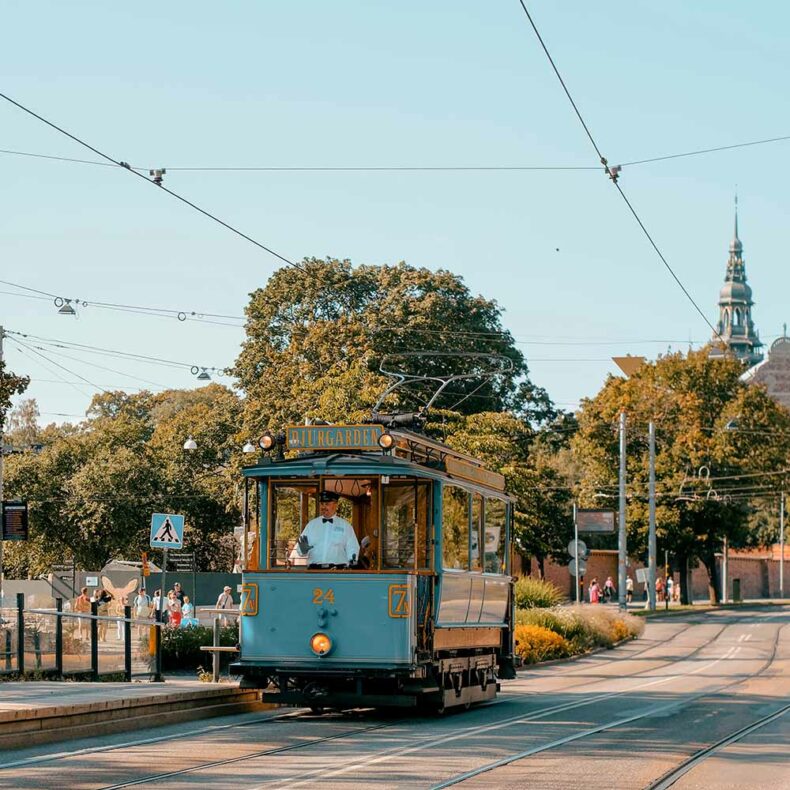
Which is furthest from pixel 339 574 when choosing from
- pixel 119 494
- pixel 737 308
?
pixel 737 308

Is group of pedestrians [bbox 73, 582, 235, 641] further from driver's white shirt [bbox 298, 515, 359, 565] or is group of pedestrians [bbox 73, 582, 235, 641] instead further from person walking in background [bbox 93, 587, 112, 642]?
driver's white shirt [bbox 298, 515, 359, 565]

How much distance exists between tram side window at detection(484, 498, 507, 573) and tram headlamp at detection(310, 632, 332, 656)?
370cm

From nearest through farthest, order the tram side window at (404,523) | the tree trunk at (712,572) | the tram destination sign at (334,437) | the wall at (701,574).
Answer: the tram side window at (404,523) < the tram destination sign at (334,437) < the tree trunk at (712,572) < the wall at (701,574)

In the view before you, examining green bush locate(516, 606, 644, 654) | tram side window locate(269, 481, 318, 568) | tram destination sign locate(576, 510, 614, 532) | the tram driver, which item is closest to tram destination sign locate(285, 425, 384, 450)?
tram side window locate(269, 481, 318, 568)

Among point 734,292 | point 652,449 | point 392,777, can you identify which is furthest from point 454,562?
point 734,292

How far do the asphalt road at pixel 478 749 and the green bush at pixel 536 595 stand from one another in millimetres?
14817

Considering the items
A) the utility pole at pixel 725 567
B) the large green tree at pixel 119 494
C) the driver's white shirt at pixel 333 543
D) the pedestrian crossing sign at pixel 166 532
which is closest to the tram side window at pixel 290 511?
the driver's white shirt at pixel 333 543

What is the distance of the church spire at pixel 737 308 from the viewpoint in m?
159

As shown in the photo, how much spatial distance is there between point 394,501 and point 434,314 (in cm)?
4144

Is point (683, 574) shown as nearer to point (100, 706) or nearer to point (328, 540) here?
point (328, 540)

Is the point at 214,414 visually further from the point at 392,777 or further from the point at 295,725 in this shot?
the point at 392,777

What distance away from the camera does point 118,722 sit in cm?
1608

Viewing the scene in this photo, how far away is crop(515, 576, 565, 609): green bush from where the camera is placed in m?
39.6

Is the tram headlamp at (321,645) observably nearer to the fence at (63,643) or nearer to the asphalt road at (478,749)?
the asphalt road at (478,749)
